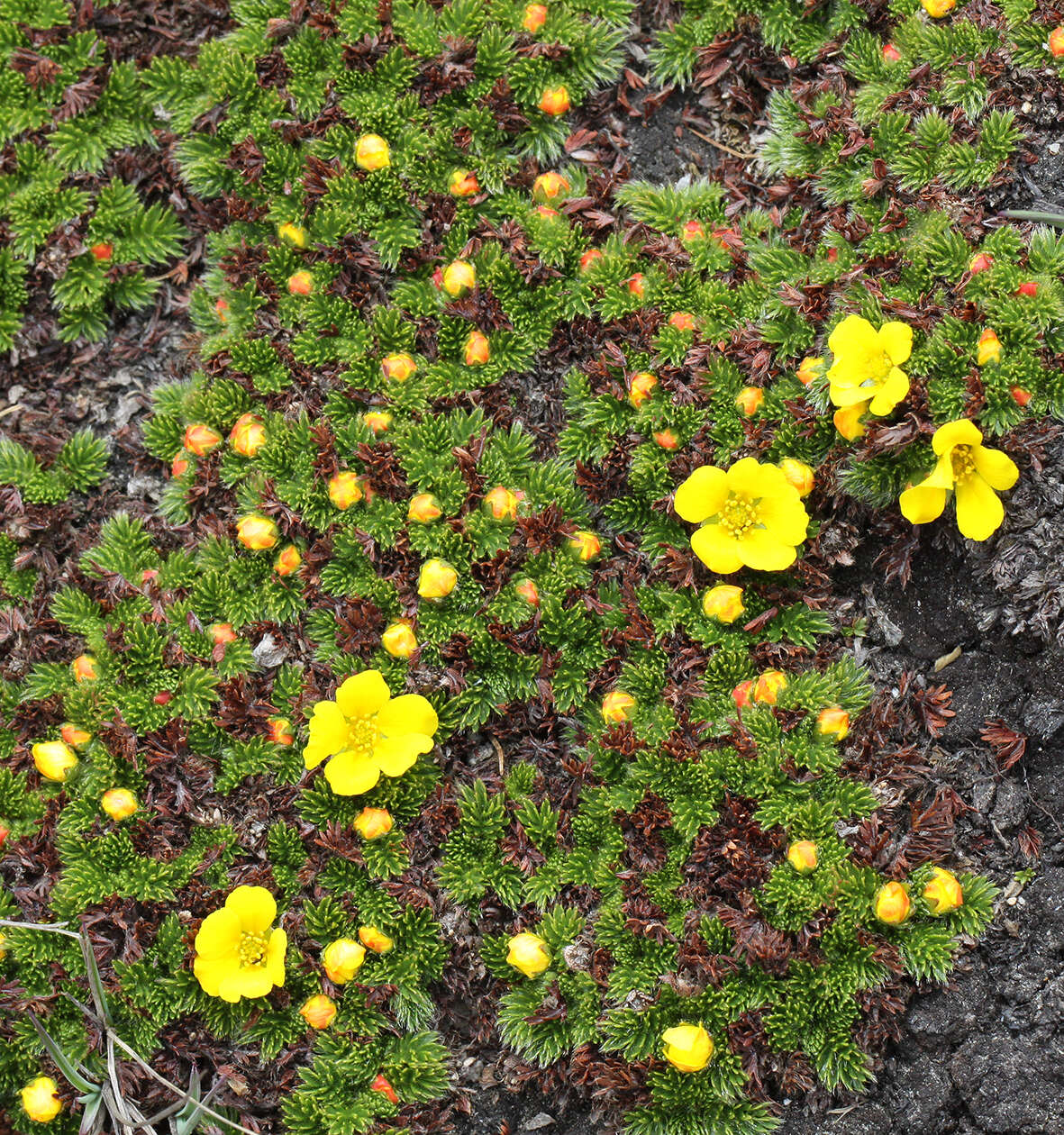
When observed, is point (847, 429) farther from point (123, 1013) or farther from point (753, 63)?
point (123, 1013)

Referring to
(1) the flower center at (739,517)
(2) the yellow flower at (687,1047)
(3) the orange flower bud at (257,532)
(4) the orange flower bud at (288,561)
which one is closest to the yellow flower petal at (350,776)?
(4) the orange flower bud at (288,561)

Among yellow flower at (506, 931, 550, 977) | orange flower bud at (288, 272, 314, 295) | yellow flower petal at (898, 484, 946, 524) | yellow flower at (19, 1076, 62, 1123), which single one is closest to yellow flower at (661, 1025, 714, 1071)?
yellow flower at (506, 931, 550, 977)

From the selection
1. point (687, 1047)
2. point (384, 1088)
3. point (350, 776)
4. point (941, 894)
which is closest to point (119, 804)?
point (350, 776)

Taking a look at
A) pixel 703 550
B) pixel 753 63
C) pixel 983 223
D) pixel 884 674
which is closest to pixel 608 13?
pixel 753 63

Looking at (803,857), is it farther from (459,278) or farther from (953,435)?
(459,278)

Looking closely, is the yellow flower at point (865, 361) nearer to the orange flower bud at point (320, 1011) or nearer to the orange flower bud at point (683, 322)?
the orange flower bud at point (683, 322)

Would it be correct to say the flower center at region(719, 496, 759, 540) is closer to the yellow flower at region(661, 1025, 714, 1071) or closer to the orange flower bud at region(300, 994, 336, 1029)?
the yellow flower at region(661, 1025, 714, 1071)

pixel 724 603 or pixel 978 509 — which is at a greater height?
pixel 978 509
